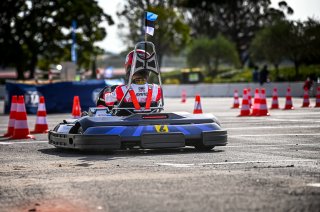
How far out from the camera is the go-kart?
12.6 metres

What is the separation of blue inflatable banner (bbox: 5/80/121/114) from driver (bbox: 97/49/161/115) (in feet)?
57.2

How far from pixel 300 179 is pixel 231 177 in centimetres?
74

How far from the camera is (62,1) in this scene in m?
71.4

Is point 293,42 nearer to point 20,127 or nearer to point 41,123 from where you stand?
point 41,123

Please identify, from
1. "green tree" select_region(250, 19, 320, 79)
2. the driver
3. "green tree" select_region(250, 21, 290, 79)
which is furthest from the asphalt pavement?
"green tree" select_region(250, 21, 290, 79)

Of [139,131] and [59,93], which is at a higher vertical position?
[59,93]

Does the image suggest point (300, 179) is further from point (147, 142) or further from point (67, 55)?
point (67, 55)

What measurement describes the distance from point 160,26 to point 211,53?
6.73 metres

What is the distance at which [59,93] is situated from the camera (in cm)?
3166

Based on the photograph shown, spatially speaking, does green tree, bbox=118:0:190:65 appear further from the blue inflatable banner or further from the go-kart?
the go-kart

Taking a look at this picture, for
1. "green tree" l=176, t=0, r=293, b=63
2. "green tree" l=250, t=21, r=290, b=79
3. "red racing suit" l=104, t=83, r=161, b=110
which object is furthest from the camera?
"green tree" l=176, t=0, r=293, b=63

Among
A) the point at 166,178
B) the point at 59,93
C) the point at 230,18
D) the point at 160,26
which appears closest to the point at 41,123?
the point at 166,178

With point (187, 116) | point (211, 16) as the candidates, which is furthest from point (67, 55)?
point (187, 116)

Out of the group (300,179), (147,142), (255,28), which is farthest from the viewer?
(255,28)
